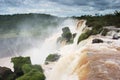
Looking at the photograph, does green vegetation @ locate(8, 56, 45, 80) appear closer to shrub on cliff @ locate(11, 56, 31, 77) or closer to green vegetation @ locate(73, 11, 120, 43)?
shrub on cliff @ locate(11, 56, 31, 77)

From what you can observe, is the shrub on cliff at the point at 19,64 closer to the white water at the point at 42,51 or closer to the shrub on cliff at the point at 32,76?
the shrub on cliff at the point at 32,76

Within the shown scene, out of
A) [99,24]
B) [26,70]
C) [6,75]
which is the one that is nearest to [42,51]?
[99,24]

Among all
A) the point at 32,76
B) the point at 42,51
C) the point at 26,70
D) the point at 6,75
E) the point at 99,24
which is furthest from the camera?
the point at 42,51

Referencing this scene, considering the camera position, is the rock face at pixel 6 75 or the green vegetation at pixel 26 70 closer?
the green vegetation at pixel 26 70

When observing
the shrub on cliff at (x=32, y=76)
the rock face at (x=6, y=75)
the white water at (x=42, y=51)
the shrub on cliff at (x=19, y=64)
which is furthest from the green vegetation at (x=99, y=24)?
the shrub on cliff at (x=32, y=76)

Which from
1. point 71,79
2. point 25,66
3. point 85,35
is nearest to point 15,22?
point 85,35

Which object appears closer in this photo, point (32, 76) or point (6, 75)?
point (32, 76)

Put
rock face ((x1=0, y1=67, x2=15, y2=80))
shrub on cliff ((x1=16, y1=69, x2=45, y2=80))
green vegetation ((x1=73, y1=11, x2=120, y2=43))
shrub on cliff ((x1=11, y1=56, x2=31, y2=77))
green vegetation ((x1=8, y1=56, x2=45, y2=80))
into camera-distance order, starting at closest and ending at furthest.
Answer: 1. shrub on cliff ((x1=16, y1=69, x2=45, y2=80))
2. green vegetation ((x1=8, y1=56, x2=45, y2=80))
3. rock face ((x1=0, y1=67, x2=15, y2=80))
4. shrub on cliff ((x1=11, y1=56, x2=31, y2=77))
5. green vegetation ((x1=73, y1=11, x2=120, y2=43))

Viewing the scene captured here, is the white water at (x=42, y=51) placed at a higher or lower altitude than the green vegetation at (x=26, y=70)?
lower

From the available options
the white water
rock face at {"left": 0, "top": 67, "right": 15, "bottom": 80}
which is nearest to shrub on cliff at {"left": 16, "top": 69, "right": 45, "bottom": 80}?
rock face at {"left": 0, "top": 67, "right": 15, "bottom": 80}

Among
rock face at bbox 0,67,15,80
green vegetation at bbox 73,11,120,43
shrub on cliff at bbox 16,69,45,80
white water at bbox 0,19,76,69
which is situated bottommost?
white water at bbox 0,19,76,69

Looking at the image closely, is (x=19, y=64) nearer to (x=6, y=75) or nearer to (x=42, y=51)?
(x=6, y=75)
